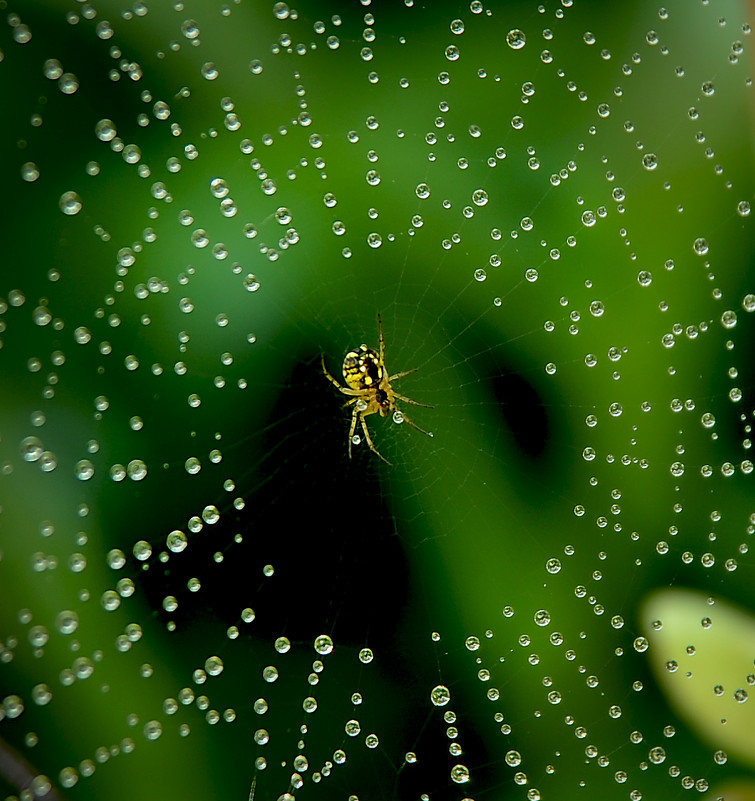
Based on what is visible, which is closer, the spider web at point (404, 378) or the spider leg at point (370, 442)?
the spider web at point (404, 378)

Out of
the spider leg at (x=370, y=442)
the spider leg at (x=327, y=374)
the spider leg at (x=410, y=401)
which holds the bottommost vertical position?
the spider leg at (x=370, y=442)

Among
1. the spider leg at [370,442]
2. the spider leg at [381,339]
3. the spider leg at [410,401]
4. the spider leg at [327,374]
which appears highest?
the spider leg at [381,339]

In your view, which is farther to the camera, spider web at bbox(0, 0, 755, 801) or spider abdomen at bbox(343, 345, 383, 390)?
spider abdomen at bbox(343, 345, 383, 390)

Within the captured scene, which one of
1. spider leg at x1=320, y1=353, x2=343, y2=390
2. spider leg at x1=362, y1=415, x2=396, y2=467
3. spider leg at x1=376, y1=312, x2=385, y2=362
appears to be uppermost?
spider leg at x1=376, y1=312, x2=385, y2=362

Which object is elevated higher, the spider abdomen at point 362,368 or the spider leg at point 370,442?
the spider abdomen at point 362,368

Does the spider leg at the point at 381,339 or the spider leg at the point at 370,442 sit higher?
the spider leg at the point at 381,339

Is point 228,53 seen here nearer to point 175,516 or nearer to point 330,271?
point 330,271

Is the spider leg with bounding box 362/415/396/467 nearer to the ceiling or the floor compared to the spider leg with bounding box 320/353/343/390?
nearer to the floor
